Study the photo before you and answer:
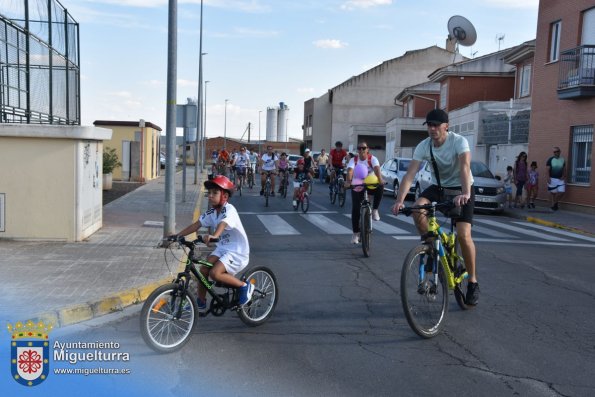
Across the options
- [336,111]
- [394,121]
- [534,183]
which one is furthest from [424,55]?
[534,183]

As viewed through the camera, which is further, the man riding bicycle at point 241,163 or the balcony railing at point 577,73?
the man riding bicycle at point 241,163

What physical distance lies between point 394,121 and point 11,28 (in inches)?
1466

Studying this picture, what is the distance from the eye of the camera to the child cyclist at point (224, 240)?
564 centimetres

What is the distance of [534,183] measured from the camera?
20766mm

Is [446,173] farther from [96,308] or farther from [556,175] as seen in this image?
[556,175]

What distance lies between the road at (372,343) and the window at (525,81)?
70.2 ft

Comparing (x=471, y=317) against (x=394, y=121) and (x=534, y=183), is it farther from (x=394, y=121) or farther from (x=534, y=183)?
(x=394, y=121)

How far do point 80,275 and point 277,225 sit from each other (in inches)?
278

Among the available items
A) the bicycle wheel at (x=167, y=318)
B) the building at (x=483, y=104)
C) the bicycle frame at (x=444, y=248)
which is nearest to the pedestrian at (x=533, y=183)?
the building at (x=483, y=104)

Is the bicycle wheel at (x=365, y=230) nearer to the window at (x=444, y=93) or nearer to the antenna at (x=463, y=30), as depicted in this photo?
the window at (x=444, y=93)

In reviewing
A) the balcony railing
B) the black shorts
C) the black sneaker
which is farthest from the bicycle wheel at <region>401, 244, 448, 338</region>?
the balcony railing

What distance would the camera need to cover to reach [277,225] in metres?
14.4

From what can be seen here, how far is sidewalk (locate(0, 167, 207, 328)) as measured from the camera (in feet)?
20.4

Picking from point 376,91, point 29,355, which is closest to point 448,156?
point 29,355
